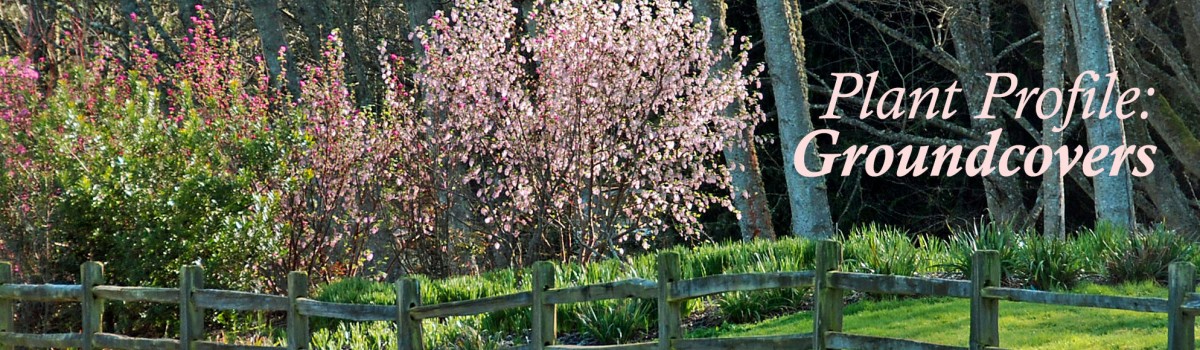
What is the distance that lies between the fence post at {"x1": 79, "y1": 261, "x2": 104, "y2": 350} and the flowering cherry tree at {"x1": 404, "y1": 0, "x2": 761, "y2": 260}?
3714mm

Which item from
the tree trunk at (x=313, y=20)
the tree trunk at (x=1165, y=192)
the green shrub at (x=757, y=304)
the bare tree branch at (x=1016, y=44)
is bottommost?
the green shrub at (x=757, y=304)

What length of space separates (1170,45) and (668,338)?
12637mm

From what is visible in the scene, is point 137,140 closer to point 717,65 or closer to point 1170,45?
point 717,65

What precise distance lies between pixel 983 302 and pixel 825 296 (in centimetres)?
92

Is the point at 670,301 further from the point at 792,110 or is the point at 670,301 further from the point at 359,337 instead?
the point at 792,110

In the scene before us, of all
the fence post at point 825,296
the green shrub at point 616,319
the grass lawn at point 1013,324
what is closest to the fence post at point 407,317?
the green shrub at point 616,319

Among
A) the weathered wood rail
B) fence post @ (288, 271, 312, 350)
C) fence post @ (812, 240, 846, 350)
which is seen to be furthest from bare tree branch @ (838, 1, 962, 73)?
fence post @ (288, 271, 312, 350)

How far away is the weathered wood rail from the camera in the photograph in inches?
253

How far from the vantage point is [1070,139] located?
1991 centimetres

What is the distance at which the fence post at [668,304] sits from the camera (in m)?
7.57

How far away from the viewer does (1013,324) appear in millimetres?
8711

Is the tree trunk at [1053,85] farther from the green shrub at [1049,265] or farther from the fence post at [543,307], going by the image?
the fence post at [543,307]

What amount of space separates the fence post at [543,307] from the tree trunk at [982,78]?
11.4 meters

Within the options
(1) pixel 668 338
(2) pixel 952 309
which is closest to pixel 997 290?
(1) pixel 668 338
